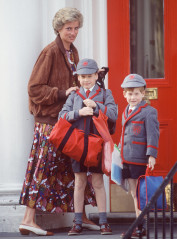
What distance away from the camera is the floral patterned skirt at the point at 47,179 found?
642 cm

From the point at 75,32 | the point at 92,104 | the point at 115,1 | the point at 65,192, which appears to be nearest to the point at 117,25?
the point at 115,1

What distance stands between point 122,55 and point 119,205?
1630mm

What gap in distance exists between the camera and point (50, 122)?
21.4 feet

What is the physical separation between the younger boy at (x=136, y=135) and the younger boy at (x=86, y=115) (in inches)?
10.5

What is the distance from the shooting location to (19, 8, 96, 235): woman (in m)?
6.39

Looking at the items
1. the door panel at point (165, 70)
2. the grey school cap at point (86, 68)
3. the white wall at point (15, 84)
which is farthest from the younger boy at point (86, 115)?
the door panel at point (165, 70)


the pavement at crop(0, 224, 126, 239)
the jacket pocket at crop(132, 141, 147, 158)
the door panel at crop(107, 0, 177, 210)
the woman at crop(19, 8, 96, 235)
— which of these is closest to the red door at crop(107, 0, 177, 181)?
the door panel at crop(107, 0, 177, 210)

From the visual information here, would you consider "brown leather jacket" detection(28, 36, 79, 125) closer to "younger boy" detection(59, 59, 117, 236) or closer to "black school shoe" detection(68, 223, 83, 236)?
"younger boy" detection(59, 59, 117, 236)

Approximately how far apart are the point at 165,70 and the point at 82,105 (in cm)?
141

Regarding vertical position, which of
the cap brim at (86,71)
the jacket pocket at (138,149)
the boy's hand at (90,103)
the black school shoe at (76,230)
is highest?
the cap brim at (86,71)

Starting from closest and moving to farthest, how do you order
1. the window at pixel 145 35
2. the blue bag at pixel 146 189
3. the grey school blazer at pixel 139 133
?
the blue bag at pixel 146 189 → the grey school blazer at pixel 139 133 → the window at pixel 145 35

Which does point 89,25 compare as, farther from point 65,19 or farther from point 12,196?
point 12,196

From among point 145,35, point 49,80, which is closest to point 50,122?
point 49,80

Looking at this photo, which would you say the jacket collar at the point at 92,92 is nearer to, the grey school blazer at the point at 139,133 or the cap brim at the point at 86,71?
the cap brim at the point at 86,71
